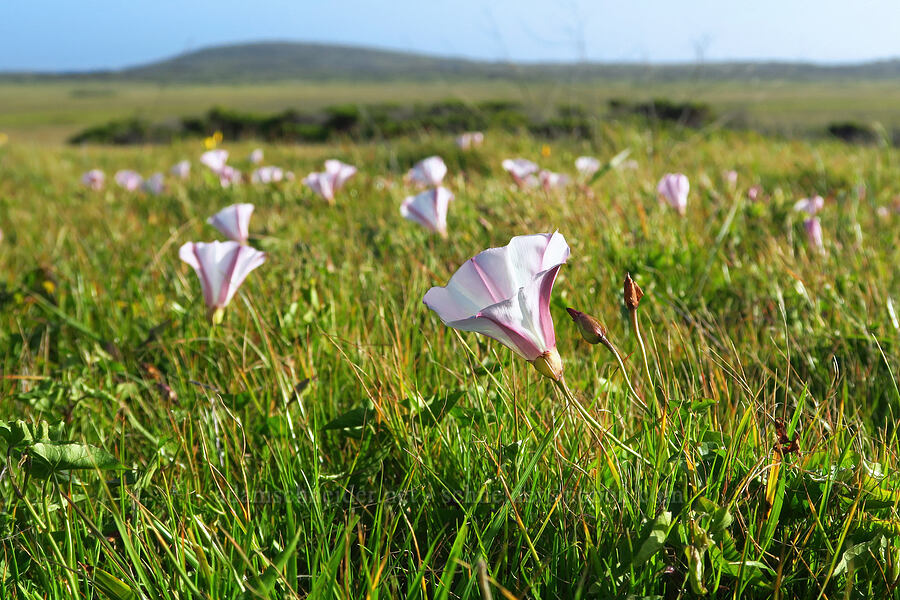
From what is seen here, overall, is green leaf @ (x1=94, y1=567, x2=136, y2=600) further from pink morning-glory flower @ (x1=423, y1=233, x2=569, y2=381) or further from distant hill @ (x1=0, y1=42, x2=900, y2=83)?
distant hill @ (x1=0, y1=42, x2=900, y2=83)

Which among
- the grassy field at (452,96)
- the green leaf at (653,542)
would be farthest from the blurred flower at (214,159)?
the green leaf at (653,542)

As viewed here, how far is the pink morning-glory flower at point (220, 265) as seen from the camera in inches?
66.9

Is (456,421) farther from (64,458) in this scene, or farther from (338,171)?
(338,171)

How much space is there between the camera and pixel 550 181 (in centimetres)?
354

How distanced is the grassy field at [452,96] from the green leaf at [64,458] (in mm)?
3855

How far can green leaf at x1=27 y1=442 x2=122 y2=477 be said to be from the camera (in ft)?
3.67

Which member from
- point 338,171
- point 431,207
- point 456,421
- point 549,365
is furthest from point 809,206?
point 549,365

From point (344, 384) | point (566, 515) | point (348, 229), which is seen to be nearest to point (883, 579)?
point (566, 515)

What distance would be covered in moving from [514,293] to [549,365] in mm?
132

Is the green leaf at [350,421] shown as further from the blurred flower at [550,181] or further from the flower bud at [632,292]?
the blurred flower at [550,181]

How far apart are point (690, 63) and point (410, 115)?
816 inches

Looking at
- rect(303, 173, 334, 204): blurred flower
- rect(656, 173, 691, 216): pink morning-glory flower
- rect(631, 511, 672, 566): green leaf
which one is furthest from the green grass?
rect(303, 173, 334, 204): blurred flower

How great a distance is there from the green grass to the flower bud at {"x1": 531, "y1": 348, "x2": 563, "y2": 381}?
0.38ft

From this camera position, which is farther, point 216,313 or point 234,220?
point 234,220
